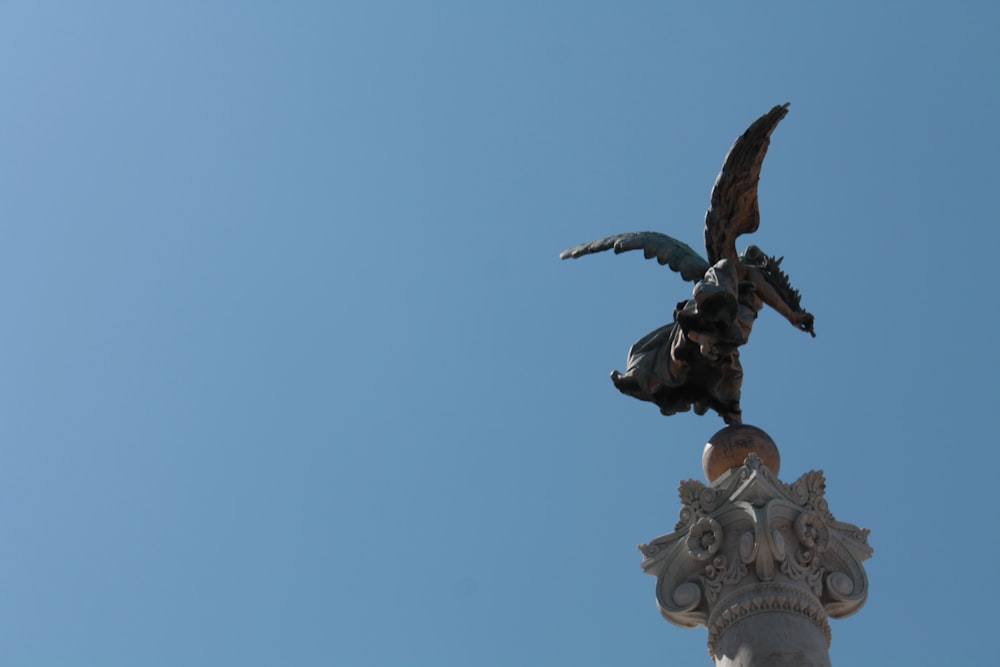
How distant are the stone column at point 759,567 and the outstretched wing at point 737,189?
271 cm

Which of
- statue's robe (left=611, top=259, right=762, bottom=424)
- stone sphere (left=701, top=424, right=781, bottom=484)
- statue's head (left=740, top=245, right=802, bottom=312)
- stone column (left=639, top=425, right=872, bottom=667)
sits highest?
statue's head (left=740, top=245, right=802, bottom=312)

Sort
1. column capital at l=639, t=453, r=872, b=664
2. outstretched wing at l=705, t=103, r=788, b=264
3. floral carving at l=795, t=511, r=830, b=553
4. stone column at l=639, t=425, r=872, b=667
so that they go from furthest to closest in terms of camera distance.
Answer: outstretched wing at l=705, t=103, r=788, b=264
floral carving at l=795, t=511, r=830, b=553
column capital at l=639, t=453, r=872, b=664
stone column at l=639, t=425, r=872, b=667

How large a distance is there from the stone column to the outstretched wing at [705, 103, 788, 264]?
271 centimetres

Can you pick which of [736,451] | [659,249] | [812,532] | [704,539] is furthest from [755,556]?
[659,249]

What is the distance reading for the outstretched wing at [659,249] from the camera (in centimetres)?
1622

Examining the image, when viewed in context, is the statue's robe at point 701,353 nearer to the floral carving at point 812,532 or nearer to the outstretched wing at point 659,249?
the outstretched wing at point 659,249

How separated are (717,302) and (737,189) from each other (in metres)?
1.98

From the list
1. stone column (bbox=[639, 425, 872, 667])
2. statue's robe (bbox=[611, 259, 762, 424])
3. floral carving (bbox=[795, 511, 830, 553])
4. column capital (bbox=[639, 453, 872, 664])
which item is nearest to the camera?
stone column (bbox=[639, 425, 872, 667])

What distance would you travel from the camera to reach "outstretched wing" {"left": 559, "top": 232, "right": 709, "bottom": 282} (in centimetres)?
1622

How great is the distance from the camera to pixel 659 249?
16609 millimetres

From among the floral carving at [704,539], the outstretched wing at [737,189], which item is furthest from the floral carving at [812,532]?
the outstretched wing at [737,189]

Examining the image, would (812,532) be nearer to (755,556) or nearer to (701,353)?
(755,556)

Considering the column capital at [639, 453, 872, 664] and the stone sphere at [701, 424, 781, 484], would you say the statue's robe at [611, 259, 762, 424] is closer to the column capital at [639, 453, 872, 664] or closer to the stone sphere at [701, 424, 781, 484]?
the stone sphere at [701, 424, 781, 484]

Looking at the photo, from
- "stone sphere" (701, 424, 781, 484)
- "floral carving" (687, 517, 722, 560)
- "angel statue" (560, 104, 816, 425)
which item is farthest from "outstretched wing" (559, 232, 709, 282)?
"floral carving" (687, 517, 722, 560)
